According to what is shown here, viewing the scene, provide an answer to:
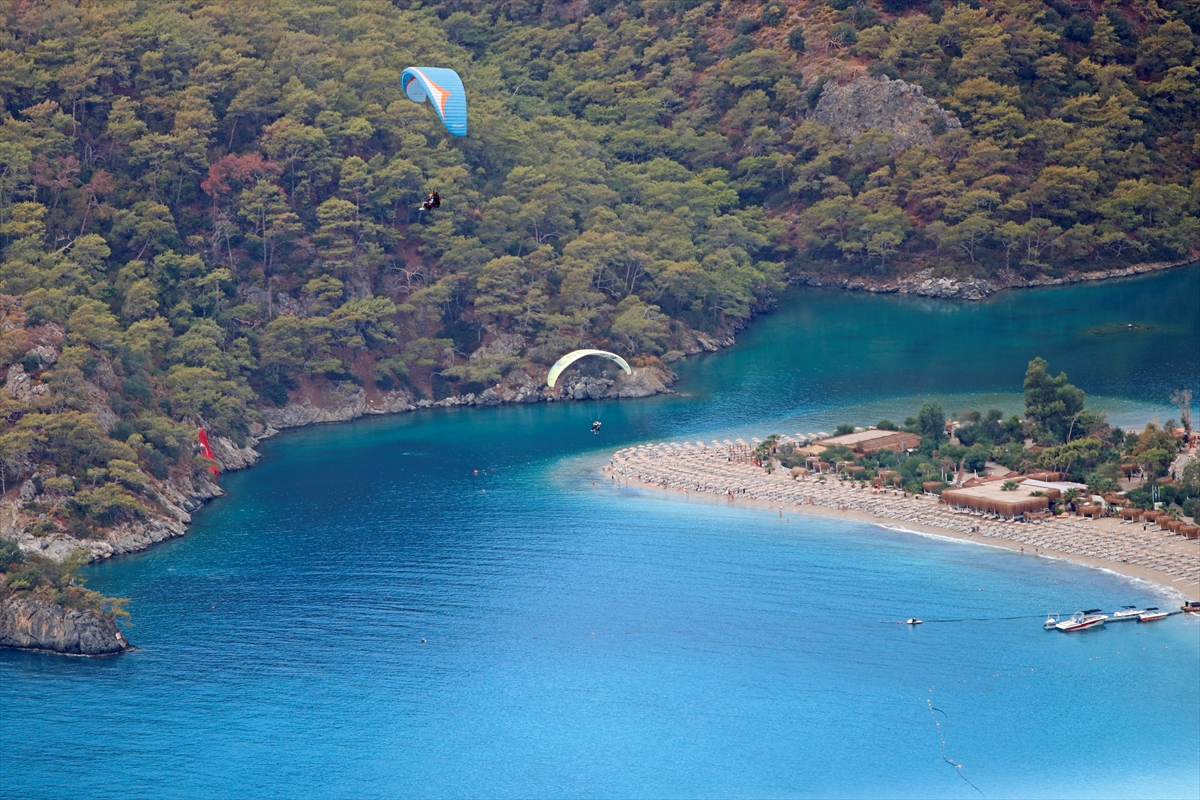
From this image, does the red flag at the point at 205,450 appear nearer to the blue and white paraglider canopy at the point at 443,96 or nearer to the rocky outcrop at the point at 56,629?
the rocky outcrop at the point at 56,629

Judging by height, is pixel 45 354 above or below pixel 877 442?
above

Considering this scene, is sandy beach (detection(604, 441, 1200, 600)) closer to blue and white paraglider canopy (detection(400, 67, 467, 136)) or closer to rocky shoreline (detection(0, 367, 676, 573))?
rocky shoreline (detection(0, 367, 676, 573))

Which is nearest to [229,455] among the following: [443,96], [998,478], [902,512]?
[443,96]

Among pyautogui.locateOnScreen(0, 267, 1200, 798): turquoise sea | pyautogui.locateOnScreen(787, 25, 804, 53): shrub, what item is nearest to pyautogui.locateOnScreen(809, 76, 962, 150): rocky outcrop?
pyautogui.locateOnScreen(787, 25, 804, 53): shrub

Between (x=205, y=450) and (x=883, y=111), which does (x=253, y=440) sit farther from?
(x=883, y=111)

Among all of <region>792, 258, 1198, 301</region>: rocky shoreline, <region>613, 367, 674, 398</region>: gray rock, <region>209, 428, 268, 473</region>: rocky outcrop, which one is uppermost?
<region>792, 258, 1198, 301</region>: rocky shoreline

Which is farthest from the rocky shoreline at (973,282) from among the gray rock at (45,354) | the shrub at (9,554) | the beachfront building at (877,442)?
the shrub at (9,554)
